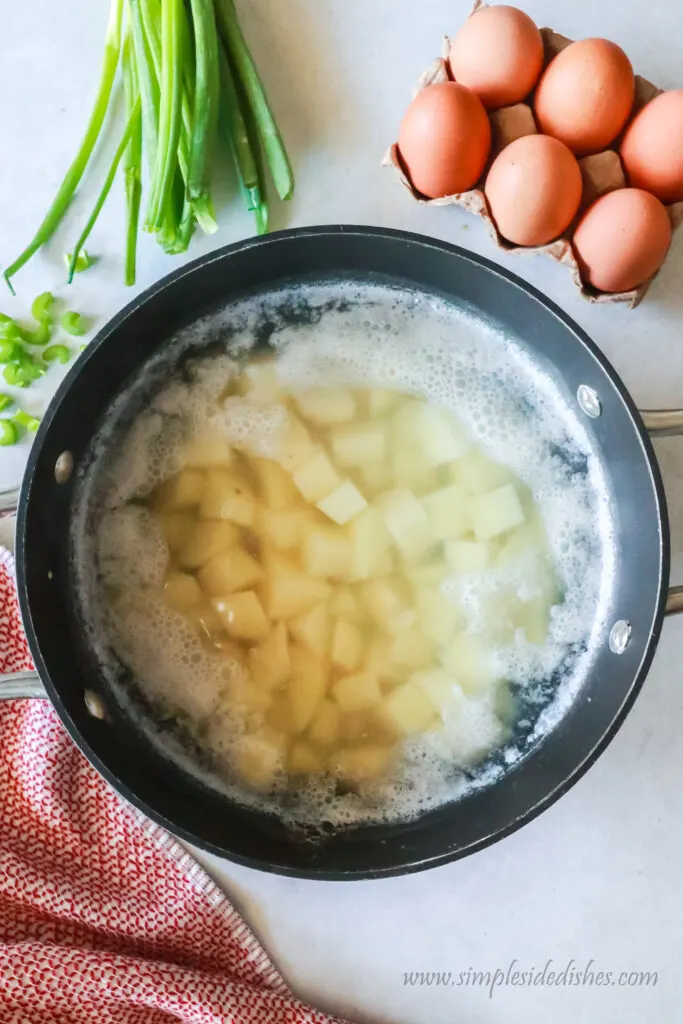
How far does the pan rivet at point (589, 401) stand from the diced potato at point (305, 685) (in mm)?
386

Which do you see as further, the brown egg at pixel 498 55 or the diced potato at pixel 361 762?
the diced potato at pixel 361 762

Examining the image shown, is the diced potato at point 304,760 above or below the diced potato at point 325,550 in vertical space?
below

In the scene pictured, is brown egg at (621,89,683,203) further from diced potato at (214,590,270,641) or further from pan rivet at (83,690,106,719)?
pan rivet at (83,690,106,719)

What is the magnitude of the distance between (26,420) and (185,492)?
0.18m

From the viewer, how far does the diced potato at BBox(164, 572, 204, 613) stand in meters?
0.93

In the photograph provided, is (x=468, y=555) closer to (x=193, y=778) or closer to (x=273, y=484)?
(x=273, y=484)

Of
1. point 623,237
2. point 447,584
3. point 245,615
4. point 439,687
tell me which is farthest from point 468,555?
point 623,237

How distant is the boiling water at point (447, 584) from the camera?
94cm

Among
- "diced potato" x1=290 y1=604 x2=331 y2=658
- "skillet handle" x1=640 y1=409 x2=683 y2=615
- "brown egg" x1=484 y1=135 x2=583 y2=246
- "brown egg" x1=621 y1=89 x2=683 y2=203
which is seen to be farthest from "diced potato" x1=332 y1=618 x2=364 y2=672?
"brown egg" x1=621 y1=89 x2=683 y2=203

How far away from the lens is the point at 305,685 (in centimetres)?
93

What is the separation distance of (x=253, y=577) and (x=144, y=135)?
47cm

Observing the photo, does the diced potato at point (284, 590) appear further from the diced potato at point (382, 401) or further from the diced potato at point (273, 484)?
the diced potato at point (382, 401)

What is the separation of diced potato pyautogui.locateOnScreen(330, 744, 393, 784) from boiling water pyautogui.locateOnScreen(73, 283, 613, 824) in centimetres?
1

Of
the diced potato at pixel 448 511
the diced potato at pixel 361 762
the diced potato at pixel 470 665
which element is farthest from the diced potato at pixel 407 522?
the diced potato at pixel 361 762
